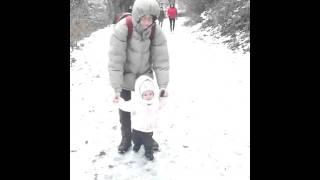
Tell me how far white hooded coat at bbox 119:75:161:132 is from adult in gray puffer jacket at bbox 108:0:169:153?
0.18 m

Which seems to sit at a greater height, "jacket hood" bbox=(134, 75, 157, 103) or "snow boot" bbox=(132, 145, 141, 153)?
"jacket hood" bbox=(134, 75, 157, 103)

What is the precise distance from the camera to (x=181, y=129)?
237 inches

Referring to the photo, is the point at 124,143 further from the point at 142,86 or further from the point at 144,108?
the point at 142,86

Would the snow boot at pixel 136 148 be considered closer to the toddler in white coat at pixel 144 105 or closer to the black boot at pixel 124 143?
the black boot at pixel 124 143

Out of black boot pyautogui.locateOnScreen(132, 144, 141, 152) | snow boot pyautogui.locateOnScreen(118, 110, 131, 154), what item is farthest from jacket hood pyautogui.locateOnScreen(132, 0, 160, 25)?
black boot pyautogui.locateOnScreen(132, 144, 141, 152)

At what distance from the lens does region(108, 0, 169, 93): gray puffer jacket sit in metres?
4.20

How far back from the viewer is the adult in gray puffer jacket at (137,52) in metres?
4.21

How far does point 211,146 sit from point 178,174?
0.92 m

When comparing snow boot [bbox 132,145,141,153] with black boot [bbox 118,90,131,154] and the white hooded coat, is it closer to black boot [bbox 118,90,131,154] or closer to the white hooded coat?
black boot [bbox 118,90,131,154]

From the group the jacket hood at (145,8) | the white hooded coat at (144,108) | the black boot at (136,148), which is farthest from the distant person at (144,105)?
the jacket hood at (145,8)

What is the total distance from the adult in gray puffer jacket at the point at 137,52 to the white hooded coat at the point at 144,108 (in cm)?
18
